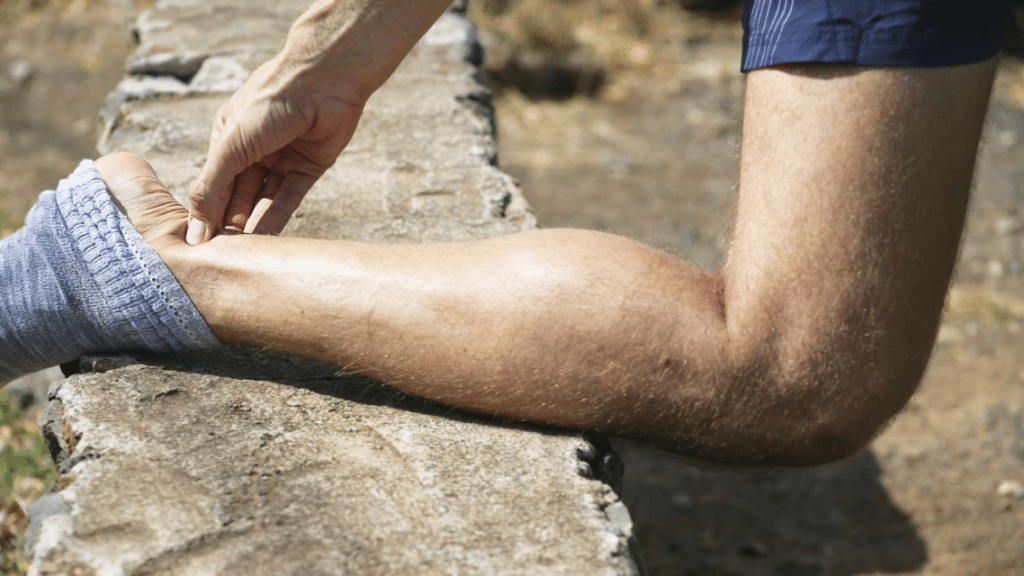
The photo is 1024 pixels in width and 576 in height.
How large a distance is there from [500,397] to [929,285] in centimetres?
60

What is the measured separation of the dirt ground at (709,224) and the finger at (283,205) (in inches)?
24.7

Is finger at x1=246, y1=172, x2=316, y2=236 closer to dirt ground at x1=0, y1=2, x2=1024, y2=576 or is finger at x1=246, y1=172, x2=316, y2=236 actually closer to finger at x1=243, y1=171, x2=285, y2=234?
finger at x1=243, y1=171, x2=285, y2=234

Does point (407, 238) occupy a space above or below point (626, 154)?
above

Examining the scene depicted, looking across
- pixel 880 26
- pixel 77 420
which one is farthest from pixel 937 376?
pixel 77 420

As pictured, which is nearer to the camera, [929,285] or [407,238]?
[929,285]

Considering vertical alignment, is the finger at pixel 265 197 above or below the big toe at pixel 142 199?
below

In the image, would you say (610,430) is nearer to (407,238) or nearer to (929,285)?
(929,285)

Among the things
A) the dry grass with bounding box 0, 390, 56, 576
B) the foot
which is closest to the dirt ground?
the foot

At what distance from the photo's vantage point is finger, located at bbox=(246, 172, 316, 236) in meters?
1.69

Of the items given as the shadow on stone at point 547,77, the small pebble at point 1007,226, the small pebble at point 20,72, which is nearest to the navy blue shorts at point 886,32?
the small pebble at point 1007,226

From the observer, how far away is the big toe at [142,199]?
5.05 ft

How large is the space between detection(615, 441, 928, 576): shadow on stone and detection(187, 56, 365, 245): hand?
1051mm

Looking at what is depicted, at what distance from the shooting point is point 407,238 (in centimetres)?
187

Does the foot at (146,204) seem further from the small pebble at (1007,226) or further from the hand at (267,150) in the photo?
the small pebble at (1007,226)
